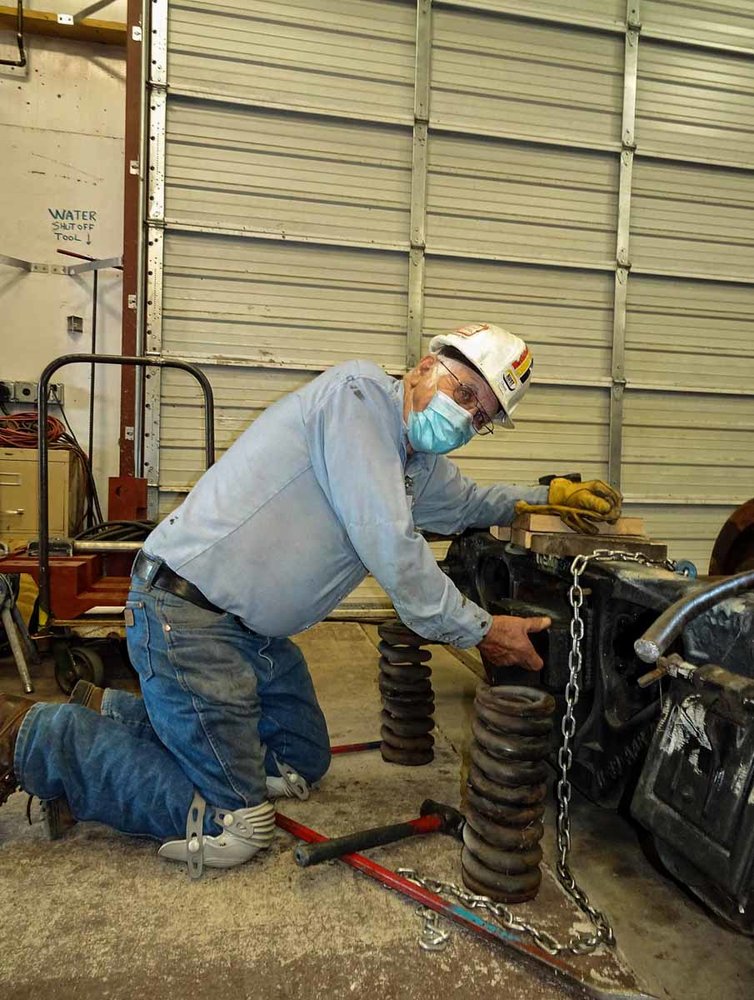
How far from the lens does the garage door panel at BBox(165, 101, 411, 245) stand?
532 cm

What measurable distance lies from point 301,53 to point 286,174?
94cm

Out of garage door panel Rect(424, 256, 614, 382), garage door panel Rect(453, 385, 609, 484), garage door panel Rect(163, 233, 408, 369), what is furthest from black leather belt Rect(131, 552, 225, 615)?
garage door panel Rect(424, 256, 614, 382)

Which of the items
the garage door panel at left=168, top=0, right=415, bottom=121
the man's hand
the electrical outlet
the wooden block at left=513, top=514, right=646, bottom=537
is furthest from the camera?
the electrical outlet

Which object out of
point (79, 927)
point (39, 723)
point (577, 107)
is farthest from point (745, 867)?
point (577, 107)

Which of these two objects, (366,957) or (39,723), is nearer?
(366,957)

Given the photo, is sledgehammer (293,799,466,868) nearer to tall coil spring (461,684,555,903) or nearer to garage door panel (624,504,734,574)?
tall coil spring (461,684,555,903)

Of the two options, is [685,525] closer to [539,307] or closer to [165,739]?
[539,307]

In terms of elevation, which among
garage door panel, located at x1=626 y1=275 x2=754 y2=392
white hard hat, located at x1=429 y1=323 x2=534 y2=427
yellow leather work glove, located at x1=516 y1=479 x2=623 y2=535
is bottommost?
yellow leather work glove, located at x1=516 y1=479 x2=623 y2=535

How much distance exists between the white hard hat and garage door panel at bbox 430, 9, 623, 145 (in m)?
4.34

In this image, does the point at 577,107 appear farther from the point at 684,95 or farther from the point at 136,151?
the point at 136,151

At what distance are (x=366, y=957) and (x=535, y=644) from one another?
100 centimetres

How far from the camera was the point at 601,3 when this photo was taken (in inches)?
230

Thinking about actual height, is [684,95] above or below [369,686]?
above

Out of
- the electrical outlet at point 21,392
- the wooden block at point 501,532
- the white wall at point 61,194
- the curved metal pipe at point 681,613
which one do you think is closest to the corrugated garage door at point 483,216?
the white wall at point 61,194
